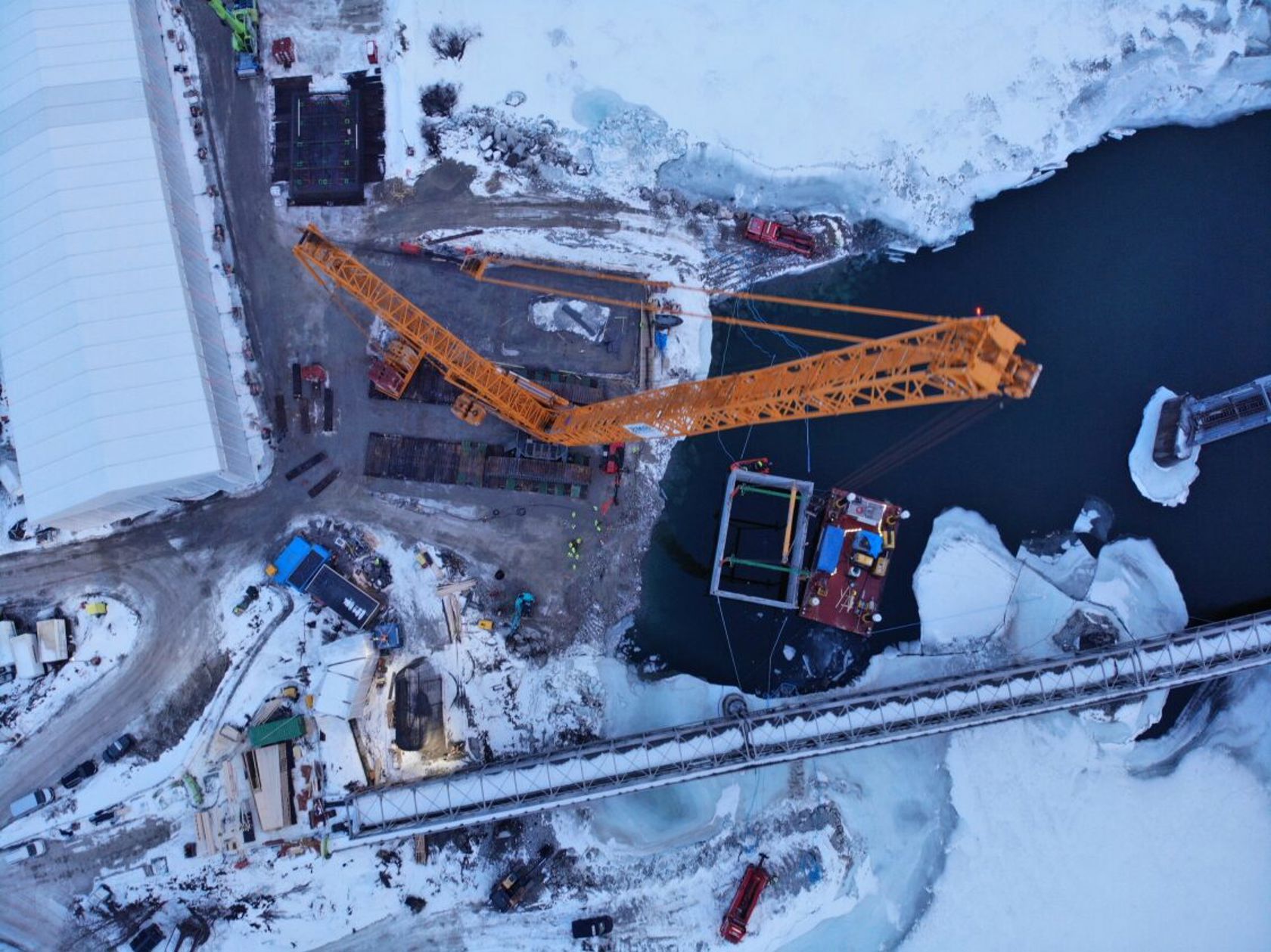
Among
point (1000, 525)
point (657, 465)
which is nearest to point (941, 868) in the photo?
point (1000, 525)

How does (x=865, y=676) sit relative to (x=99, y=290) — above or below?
below

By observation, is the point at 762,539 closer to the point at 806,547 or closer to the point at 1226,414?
the point at 806,547

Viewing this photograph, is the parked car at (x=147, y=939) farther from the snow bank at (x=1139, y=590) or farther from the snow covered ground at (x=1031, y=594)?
the snow bank at (x=1139, y=590)

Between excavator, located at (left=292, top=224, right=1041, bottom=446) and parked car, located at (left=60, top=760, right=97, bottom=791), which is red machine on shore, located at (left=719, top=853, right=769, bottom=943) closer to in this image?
excavator, located at (left=292, top=224, right=1041, bottom=446)

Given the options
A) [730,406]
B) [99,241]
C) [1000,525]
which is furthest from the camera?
[1000,525]

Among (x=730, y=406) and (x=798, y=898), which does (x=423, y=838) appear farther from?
(x=730, y=406)

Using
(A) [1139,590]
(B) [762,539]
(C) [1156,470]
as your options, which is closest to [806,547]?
(B) [762,539]

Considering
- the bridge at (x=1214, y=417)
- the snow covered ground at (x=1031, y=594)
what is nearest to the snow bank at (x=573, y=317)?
the snow covered ground at (x=1031, y=594)
